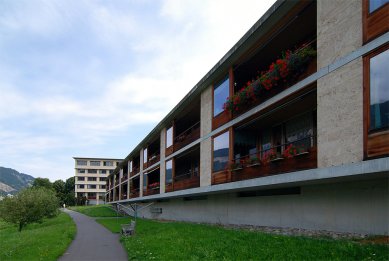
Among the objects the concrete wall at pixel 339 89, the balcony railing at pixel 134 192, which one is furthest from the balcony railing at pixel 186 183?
the balcony railing at pixel 134 192

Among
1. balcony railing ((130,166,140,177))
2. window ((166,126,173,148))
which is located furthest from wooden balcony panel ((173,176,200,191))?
balcony railing ((130,166,140,177))

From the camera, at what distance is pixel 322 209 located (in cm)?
1235

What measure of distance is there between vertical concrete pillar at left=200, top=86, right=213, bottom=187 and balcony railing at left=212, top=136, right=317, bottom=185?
4.66ft

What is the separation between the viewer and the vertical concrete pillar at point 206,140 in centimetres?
2048

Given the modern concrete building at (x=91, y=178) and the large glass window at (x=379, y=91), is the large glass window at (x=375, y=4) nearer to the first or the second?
the large glass window at (x=379, y=91)

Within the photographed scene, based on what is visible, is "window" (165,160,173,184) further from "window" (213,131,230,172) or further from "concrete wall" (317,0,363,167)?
"concrete wall" (317,0,363,167)

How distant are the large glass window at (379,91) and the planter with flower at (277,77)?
3083 mm

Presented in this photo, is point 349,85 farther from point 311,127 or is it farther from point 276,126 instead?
point 276,126

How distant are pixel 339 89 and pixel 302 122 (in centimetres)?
519

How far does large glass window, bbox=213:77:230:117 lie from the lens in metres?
18.8

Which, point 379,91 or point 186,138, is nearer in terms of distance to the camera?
point 379,91

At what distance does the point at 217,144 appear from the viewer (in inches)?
775

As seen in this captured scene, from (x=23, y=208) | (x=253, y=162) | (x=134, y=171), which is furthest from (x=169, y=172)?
(x=134, y=171)

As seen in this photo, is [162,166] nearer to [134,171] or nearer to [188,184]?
[188,184]
